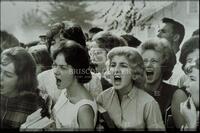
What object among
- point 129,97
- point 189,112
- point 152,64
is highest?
point 152,64

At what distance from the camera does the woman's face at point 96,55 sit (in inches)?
230

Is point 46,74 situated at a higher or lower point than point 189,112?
higher

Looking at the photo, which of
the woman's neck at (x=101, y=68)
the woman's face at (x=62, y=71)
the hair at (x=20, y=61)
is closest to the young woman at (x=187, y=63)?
the woman's neck at (x=101, y=68)

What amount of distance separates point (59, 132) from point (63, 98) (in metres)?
0.35

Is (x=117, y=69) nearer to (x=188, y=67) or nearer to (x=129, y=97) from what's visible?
(x=129, y=97)

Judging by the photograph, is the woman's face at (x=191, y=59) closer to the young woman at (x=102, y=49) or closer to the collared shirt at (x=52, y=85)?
the young woman at (x=102, y=49)

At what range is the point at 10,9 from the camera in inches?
231

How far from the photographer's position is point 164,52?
19.2ft

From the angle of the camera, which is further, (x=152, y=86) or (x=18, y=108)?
(x=18, y=108)

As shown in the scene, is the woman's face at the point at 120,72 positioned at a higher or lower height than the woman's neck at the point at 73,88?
higher

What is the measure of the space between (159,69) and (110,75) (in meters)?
0.49

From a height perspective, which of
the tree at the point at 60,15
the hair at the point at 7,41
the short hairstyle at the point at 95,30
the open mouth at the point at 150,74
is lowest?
the open mouth at the point at 150,74

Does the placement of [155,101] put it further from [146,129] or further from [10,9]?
[10,9]

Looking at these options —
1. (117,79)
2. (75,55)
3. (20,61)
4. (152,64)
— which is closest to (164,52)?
(152,64)
